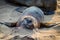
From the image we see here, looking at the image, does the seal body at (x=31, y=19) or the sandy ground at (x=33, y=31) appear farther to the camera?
the seal body at (x=31, y=19)

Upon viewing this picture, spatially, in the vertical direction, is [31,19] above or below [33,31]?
above

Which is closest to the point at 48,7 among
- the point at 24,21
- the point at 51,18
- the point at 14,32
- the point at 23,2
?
the point at 51,18

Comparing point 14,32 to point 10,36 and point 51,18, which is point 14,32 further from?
point 51,18

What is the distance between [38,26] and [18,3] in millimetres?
1045

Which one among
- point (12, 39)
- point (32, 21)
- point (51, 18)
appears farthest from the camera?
point (51, 18)

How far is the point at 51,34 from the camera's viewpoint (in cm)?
214

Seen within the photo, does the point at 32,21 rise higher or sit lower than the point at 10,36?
higher

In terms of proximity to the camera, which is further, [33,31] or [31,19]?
[31,19]

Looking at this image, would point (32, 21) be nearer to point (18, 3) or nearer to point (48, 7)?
point (48, 7)

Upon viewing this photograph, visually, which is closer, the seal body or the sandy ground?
the sandy ground

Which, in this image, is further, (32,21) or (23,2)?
(23,2)

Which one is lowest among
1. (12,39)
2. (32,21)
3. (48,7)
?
(12,39)

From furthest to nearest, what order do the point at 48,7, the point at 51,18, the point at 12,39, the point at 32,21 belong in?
the point at 48,7, the point at 51,18, the point at 32,21, the point at 12,39

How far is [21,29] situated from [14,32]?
106 millimetres
